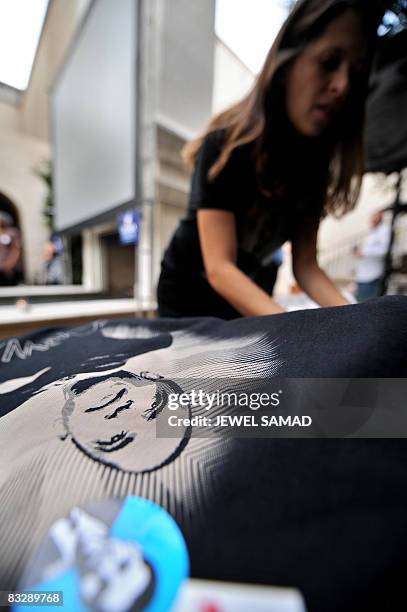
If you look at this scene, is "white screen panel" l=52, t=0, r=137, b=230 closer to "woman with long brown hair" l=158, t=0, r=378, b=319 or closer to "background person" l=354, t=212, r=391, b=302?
"woman with long brown hair" l=158, t=0, r=378, b=319

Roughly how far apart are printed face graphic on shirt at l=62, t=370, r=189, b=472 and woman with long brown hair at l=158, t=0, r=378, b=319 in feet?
0.76

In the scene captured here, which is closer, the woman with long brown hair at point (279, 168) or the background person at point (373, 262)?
the woman with long brown hair at point (279, 168)

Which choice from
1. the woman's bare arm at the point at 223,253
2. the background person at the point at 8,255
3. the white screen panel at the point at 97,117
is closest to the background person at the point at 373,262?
→ the woman's bare arm at the point at 223,253

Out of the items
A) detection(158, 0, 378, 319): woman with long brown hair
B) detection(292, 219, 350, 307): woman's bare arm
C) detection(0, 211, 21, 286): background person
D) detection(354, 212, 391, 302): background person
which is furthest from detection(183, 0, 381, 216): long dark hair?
detection(0, 211, 21, 286): background person

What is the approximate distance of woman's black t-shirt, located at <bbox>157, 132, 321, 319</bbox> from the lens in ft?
1.49

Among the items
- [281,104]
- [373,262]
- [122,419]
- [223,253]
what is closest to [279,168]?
[281,104]

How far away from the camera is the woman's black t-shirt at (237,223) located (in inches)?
17.9

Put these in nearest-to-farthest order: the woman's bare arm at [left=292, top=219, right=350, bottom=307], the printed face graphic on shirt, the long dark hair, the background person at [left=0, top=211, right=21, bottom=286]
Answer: the printed face graphic on shirt, the long dark hair, the woman's bare arm at [left=292, top=219, right=350, bottom=307], the background person at [left=0, top=211, right=21, bottom=286]

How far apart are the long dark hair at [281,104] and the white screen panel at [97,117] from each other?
1527 millimetres

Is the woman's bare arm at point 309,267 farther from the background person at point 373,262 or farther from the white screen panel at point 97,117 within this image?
the white screen panel at point 97,117

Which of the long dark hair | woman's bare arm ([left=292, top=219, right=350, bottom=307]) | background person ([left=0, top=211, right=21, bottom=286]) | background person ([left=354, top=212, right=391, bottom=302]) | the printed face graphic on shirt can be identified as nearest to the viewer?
the printed face graphic on shirt

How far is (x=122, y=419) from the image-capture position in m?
0.20

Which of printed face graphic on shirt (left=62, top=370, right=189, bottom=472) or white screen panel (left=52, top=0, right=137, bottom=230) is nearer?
printed face graphic on shirt (left=62, top=370, right=189, bottom=472)

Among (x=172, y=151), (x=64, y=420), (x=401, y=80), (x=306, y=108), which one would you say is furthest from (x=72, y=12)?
(x=64, y=420)
